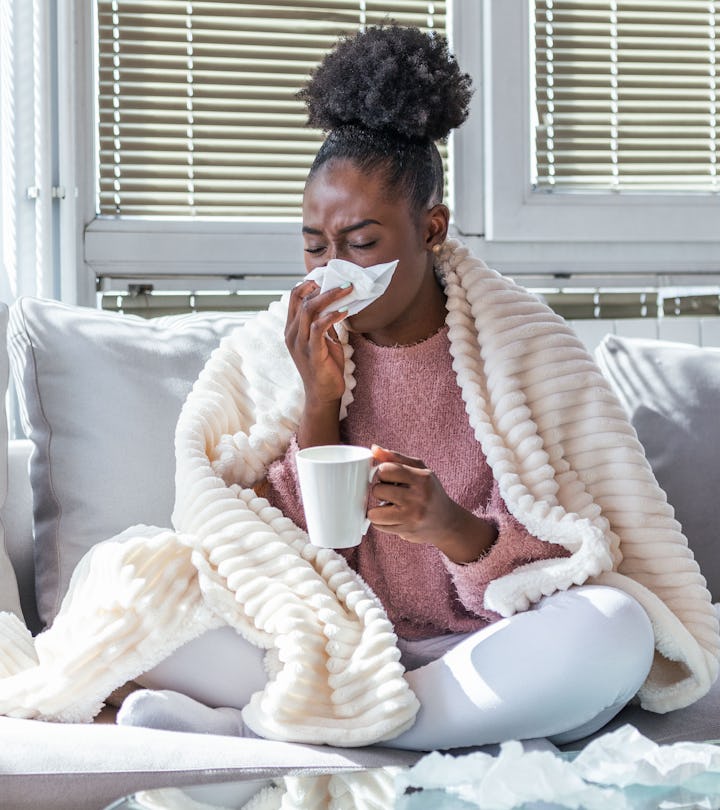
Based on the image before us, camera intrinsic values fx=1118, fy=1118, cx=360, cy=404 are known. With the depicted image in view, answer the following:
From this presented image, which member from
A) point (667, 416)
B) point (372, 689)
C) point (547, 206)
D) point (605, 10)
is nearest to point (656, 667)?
point (372, 689)

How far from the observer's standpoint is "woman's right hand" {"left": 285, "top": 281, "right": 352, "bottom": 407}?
146 centimetres

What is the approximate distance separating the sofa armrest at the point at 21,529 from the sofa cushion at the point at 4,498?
0.04 metres

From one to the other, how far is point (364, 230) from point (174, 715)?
674mm

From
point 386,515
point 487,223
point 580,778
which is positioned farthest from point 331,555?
point 487,223

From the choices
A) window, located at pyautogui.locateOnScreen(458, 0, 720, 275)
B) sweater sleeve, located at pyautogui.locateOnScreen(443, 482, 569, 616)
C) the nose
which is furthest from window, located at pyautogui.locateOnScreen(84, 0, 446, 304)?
sweater sleeve, located at pyautogui.locateOnScreen(443, 482, 569, 616)

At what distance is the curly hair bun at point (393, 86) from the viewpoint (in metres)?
1.55

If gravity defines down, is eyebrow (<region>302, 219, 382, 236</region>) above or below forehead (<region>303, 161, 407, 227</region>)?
below

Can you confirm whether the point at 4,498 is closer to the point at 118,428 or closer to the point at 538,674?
the point at 118,428

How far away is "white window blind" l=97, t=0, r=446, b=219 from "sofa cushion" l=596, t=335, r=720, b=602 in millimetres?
903

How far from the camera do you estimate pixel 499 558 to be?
4.76ft

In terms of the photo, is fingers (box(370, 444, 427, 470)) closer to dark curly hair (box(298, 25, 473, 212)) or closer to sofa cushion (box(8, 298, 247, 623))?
dark curly hair (box(298, 25, 473, 212))

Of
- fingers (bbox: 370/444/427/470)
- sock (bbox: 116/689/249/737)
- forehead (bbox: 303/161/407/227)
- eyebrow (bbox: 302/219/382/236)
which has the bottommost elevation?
sock (bbox: 116/689/249/737)

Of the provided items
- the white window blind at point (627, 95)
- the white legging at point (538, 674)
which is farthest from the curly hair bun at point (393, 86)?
the white window blind at point (627, 95)

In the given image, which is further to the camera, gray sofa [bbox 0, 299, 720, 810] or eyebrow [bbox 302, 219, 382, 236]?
gray sofa [bbox 0, 299, 720, 810]
